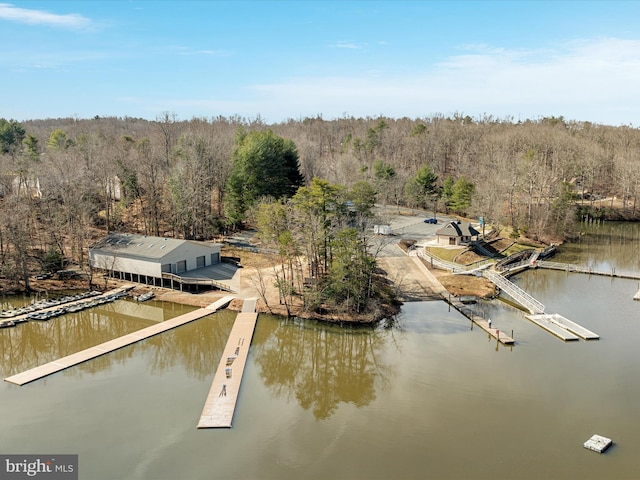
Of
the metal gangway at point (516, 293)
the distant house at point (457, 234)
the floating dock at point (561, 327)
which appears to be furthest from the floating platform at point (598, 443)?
the distant house at point (457, 234)

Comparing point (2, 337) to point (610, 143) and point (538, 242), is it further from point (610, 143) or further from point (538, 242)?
point (610, 143)

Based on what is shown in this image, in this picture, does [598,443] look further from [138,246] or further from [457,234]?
[138,246]

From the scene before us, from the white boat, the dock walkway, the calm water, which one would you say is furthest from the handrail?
the dock walkway

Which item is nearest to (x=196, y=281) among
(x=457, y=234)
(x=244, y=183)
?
(x=244, y=183)

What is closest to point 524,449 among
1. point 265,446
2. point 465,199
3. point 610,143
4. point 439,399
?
point 439,399

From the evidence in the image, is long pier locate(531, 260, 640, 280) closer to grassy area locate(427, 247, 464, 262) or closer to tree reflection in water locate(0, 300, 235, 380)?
grassy area locate(427, 247, 464, 262)
